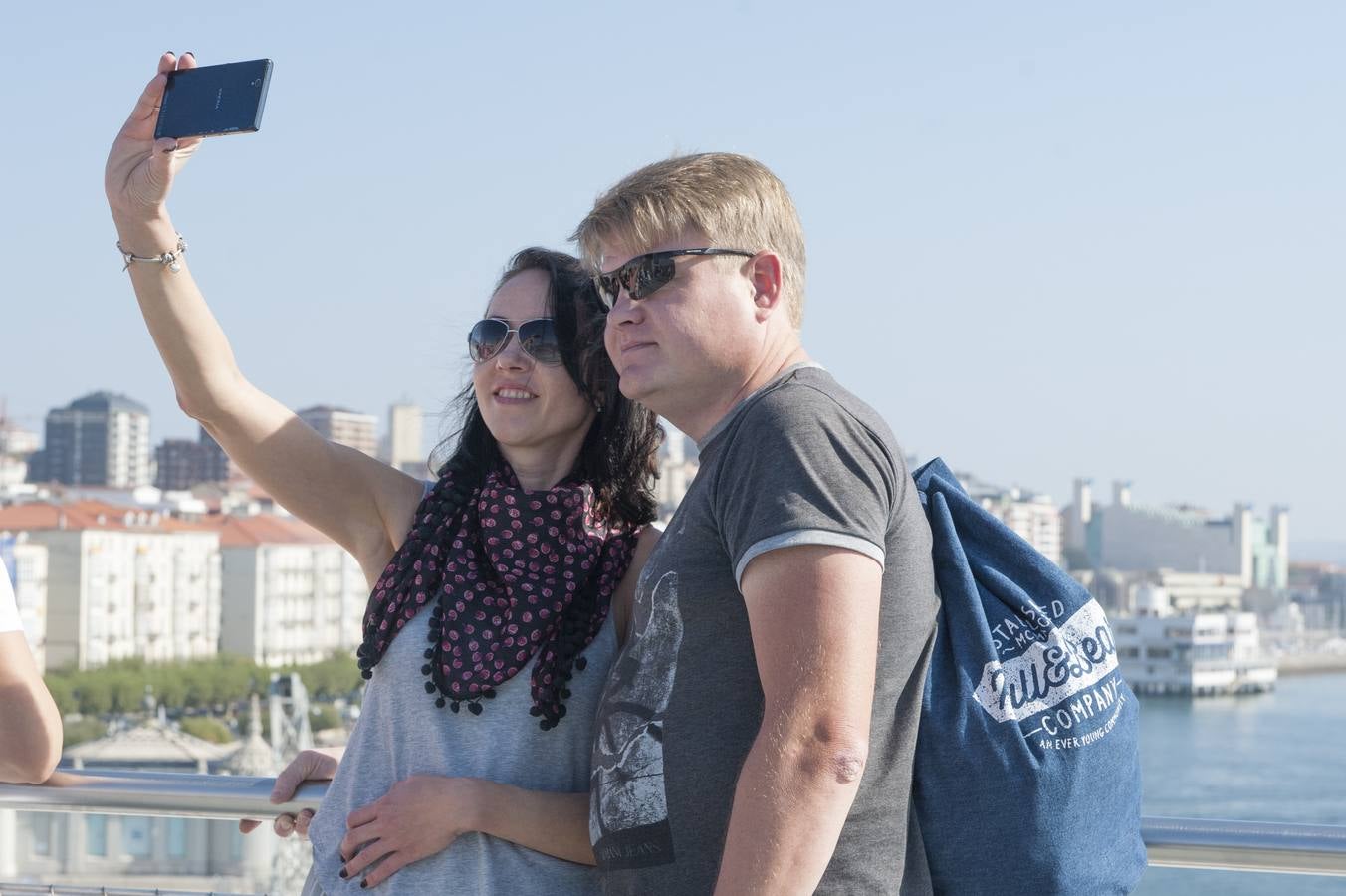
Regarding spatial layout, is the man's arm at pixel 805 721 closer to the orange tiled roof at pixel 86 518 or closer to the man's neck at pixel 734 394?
the man's neck at pixel 734 394

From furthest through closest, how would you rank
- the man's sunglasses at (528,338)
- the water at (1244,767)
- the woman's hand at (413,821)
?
the water at (1244,767) → the man's sunglasses at (528,338) → the woman's hand at (413,821)

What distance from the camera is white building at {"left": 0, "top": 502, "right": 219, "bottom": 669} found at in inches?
1232

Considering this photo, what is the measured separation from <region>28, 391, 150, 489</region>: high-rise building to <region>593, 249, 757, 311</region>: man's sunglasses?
64.7 metres

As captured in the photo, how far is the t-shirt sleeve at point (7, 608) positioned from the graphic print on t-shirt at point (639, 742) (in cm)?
47

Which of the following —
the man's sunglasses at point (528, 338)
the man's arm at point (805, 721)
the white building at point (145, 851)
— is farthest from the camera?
the white building at point (145, 851)

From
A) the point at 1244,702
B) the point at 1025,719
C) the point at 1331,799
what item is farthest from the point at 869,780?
the point at 1244,702

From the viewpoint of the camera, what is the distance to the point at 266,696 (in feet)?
99.7

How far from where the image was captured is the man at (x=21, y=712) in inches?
49.4

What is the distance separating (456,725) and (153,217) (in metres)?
0.39

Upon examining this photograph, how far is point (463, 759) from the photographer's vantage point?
3.77 feet

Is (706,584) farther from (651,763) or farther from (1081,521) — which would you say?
(1081,521)

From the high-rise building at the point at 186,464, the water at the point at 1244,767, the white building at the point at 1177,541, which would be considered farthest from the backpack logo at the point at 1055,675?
the white building at the point at 1177,541

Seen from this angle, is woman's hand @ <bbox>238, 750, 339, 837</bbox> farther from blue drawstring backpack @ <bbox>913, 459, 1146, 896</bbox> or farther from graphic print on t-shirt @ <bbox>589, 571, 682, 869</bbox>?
blue drawstring backpack @ <bbox>913, 459, 1146, 896</bbox>

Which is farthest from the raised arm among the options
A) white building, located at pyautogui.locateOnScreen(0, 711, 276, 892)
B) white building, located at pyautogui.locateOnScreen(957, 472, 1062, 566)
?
white building, located at pyautogui.locateOnScreen(957, 472, 1062, 566)
